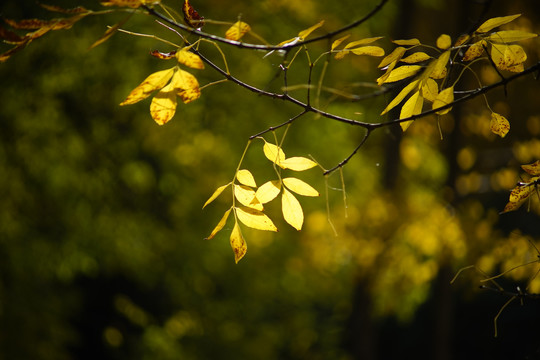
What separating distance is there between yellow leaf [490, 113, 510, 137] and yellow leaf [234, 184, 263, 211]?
15.6 inches

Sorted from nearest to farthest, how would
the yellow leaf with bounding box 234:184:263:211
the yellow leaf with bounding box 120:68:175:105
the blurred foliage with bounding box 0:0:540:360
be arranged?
the yellow leaf with bounding box 120:68:175:105 < the yellow leaf with bounding box 234:184:263:211 < the blurred foliage with bounding box 0:0:540:360

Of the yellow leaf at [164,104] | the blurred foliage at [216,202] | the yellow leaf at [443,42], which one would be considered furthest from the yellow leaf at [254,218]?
the blurred foliage at [216,202]

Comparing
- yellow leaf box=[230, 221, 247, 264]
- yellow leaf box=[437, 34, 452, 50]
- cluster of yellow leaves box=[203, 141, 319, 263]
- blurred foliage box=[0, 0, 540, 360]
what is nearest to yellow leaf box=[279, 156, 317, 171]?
cluster of yellow leaves box=[203, 141, 319, 263]

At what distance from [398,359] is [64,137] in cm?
401

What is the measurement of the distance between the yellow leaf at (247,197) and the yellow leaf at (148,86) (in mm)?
182

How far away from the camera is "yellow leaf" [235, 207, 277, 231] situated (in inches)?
22.2

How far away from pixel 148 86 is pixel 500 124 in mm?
532

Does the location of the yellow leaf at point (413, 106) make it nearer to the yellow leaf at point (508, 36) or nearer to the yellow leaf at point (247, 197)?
the yellow leaf at point (508, 36)

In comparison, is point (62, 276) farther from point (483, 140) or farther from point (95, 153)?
point (483, 140)

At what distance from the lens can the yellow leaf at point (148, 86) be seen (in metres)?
0.47

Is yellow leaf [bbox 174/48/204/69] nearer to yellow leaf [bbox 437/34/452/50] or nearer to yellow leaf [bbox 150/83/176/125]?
yellow leaf [bbox 150/83/176/125]

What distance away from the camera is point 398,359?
448 cm

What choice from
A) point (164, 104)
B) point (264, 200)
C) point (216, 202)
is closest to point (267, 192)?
point (264, 200)

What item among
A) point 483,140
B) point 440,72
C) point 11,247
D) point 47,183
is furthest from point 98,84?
point 483,140
